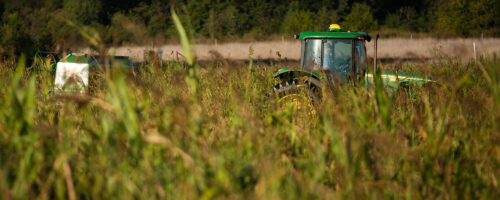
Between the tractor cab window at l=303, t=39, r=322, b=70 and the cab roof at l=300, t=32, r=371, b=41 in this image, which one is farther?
the tractor cab window at l=303, t=39, r=322, b=70

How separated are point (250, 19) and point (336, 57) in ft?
160

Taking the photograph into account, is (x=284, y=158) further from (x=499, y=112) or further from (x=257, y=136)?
(x=499, y=112)

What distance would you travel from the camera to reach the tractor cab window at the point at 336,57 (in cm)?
561

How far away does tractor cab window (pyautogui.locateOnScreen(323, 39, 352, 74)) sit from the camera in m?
5.61

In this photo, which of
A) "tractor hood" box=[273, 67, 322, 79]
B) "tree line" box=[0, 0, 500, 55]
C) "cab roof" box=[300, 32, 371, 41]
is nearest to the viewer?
"tractor hood" box=[273, 67, 322, 79]

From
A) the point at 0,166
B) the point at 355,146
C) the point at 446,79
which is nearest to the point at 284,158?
the point at 355,146

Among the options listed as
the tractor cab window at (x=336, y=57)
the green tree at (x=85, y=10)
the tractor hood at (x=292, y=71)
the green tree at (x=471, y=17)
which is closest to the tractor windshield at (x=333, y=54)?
the tractor cab window at (x=336, y=57)

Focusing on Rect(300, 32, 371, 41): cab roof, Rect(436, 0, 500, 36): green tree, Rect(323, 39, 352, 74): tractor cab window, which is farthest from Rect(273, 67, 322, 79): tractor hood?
Rect(436, 0, 500, 36): green tree

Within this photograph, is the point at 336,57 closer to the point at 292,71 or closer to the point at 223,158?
the point at 292,71

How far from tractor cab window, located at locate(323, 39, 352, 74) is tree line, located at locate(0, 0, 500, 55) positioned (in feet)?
4.11

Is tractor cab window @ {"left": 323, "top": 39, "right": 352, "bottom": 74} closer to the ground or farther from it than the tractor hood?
farther from it

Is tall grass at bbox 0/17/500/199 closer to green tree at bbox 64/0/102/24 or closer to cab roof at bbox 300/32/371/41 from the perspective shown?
cab roof at bbox 300/32/371/41

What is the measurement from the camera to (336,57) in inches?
222

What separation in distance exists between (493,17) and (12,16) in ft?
118
